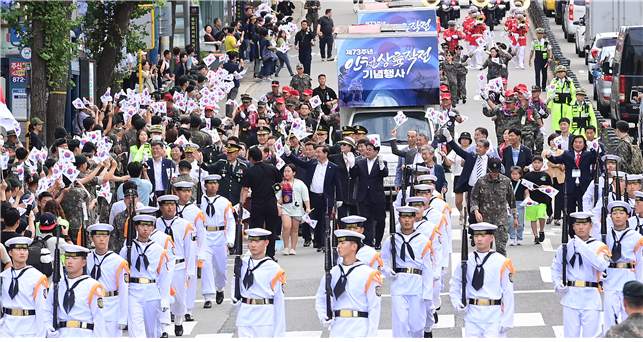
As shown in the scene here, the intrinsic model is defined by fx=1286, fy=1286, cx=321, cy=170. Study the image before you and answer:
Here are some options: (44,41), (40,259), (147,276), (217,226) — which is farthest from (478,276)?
(44,41)

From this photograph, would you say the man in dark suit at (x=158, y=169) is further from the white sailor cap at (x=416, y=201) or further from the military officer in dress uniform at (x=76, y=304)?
the military officer in dress uniform at (x=76, y=304)

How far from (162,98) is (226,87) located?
4.67 ft

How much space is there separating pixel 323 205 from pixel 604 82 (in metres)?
14.8

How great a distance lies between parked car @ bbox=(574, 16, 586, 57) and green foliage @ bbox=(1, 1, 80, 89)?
76.2 feet

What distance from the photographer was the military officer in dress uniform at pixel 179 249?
15.4 metres

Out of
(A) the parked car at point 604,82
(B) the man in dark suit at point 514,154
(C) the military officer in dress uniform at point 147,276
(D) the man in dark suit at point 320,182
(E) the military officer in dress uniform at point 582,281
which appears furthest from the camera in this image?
(A) the parked car at point 604,82

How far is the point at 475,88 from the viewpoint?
38312mm

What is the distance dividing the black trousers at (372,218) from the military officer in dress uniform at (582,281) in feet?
20.0

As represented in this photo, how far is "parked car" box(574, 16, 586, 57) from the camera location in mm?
43688

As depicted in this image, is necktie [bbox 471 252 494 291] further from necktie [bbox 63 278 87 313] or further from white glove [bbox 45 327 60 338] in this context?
white glove [bbox 45 327 60 338]

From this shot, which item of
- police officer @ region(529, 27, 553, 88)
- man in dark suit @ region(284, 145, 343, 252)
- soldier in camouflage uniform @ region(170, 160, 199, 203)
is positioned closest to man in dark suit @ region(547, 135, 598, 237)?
man in dark suit @ region(284, 145, 343, 252)

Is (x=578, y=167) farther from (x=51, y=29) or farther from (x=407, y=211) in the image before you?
(x=51, y=29)


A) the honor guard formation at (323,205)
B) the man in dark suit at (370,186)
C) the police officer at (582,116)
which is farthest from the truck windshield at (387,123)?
the man in dark suit at (370,186)

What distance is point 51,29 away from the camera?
78.6ft
